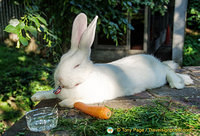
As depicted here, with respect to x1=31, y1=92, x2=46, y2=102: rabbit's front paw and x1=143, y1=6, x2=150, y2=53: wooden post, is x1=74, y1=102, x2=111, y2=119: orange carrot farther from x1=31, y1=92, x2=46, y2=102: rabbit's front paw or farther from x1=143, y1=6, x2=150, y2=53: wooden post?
x1=143, y1=6, x2=150, y2=53: wooden post

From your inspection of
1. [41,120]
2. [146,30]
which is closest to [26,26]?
[41,120]

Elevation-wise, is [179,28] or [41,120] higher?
[179,28]

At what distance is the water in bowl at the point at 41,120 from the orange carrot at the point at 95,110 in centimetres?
27

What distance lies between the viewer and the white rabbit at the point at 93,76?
1.97 meters

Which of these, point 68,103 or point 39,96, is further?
point 39,96

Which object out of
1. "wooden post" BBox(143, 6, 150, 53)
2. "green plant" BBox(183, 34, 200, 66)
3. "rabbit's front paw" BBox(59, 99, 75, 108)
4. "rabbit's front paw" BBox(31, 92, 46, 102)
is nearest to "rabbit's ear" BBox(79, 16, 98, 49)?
"rabbit's front paw" BBox(59, 99, 75, 108)

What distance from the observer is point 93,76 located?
2.17 meters

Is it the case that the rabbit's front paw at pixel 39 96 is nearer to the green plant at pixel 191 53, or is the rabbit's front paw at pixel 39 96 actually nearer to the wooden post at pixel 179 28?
the wooden post at pixel 179 28

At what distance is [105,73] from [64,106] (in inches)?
22.2

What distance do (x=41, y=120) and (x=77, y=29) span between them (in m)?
0.92

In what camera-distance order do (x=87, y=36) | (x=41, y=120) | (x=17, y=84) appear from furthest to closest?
1. (x=17, y=84)
2. (x=87, y=36)
3. (x=41, y=120)

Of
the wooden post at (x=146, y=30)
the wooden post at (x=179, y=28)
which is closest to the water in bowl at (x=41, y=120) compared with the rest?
the wooden post at (x=179, y=28)

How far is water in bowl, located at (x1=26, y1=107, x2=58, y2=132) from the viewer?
5.53 ft

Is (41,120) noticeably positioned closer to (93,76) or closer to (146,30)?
(93,76)
